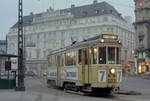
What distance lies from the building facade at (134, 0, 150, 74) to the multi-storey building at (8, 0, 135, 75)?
531 inches

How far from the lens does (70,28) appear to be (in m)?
76.4

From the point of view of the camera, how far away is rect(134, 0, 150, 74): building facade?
5247cm

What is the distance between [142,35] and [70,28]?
86.3 ft

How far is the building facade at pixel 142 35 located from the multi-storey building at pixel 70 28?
13479mm

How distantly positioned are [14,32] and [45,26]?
12508 millimetres

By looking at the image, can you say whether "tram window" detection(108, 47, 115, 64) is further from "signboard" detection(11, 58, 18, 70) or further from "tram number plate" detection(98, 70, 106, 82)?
"signboard" detection(11, 58, 18, 70)

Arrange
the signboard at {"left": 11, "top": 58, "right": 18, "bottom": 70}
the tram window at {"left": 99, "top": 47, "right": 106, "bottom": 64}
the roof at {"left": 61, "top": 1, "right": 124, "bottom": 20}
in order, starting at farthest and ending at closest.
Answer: the roof at {"left": 61, "top": 1, "right": 124, "bottom": 20} → the signboard at {"left": 11, "top": 58, "right": 18, "bottom": 70} → the tram window at {"left": 99, "top": 47, "right": 106, "bottom": 64}

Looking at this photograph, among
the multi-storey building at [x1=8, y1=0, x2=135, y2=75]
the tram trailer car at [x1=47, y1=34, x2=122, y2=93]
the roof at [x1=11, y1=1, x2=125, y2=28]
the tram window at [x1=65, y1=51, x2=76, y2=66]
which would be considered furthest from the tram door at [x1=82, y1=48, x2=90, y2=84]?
the roof at [x1=11, y1=1, x2=125, y2=28]

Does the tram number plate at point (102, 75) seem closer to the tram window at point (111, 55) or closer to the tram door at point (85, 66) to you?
the tram window at point (111, 55)

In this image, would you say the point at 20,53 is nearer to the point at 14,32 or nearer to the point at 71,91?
the point at 71,91

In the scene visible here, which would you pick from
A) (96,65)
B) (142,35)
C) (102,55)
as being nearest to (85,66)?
(96,65)

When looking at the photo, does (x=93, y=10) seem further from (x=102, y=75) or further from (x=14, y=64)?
(x=102, y=75)

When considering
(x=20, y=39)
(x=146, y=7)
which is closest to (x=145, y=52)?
(x=146, y=7)

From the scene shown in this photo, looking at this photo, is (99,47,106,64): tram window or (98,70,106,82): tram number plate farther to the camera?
(99,47,106,64): tram window
